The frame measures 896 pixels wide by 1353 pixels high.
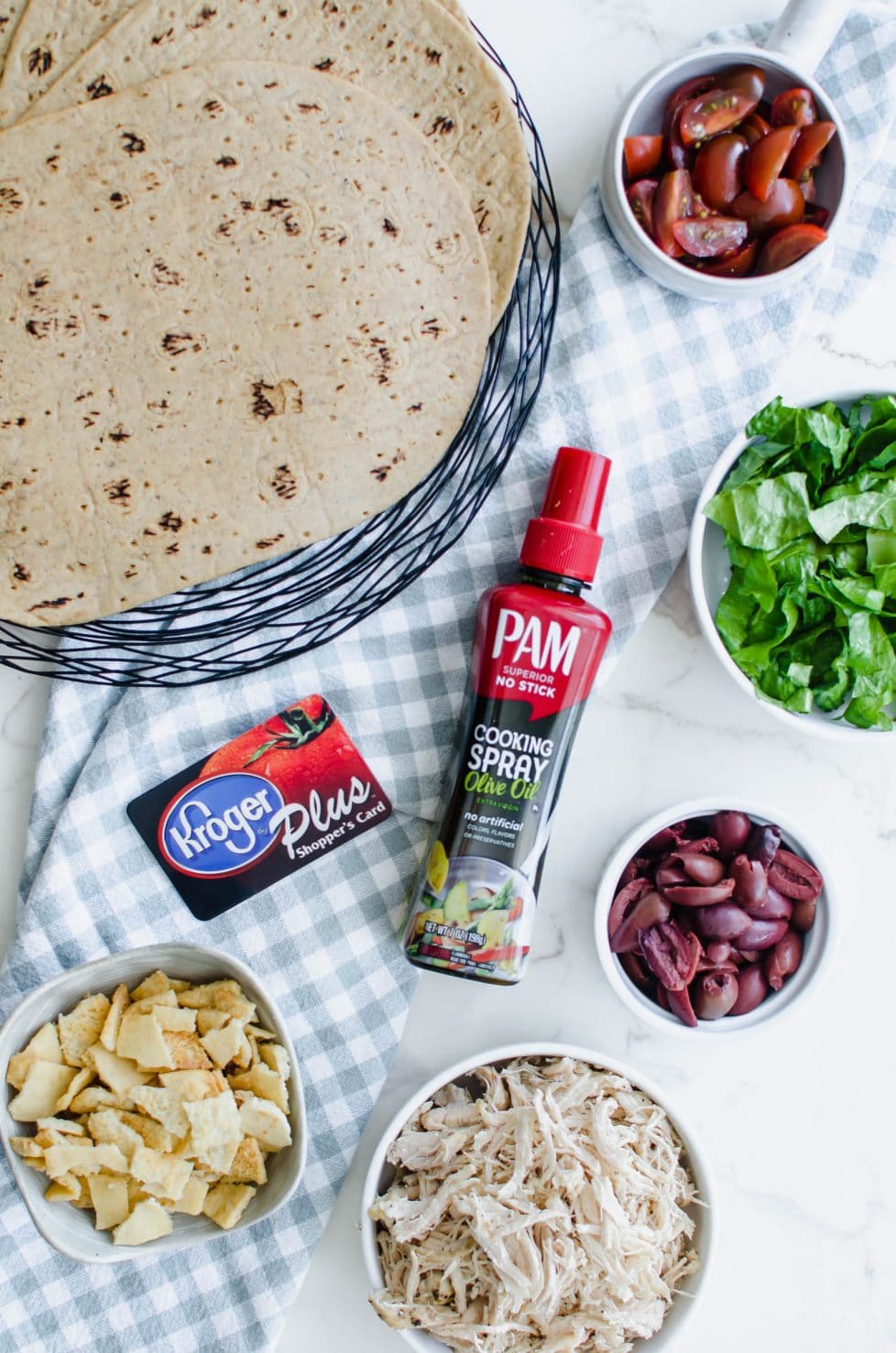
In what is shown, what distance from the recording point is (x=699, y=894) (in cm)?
118

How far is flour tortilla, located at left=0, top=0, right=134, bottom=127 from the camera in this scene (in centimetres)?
99

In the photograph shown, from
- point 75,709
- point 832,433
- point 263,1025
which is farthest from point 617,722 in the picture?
point 75,709

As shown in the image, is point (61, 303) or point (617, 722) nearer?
point (61, 303)

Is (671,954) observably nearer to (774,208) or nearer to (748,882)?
(748,882)

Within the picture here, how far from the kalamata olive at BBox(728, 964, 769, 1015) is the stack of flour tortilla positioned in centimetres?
70

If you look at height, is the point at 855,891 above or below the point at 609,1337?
above

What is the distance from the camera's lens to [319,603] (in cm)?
122

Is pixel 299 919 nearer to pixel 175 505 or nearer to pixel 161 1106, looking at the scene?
pixel 161 1106

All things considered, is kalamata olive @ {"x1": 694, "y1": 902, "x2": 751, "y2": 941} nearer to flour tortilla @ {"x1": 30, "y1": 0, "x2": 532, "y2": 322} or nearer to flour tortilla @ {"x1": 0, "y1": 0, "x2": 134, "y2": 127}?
flour tortilla @ {"x1": 30, "y1": 0, "x2": 532, "y2": 322}

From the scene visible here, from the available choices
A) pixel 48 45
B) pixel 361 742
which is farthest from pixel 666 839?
pixel 48 45

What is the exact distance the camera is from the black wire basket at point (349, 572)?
3.86ft

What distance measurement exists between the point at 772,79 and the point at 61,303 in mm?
795

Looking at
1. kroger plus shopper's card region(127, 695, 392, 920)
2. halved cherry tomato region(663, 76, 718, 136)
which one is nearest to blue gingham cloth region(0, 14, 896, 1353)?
kroger plus shopper's card region(127, 695, 392, 920)

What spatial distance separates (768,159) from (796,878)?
81cm
